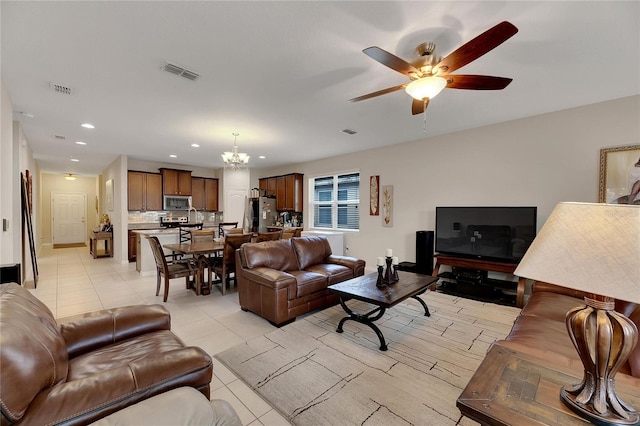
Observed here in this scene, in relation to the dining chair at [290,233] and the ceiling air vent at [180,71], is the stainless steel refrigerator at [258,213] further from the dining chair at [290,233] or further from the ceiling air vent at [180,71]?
the ceiling air vent at [180,71]

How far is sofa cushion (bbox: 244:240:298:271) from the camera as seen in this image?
347 centimetres

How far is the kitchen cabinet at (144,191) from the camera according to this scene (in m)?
6.74

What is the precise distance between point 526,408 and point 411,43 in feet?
7.96

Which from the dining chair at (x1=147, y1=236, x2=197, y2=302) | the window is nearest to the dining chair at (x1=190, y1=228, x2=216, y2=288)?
the dining chair at (x1=147, y1=236, x2=197, y2=302)

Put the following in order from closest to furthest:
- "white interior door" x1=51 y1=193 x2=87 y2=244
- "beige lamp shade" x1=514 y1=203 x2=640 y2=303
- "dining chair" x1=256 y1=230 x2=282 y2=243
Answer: "beige lamp shade" x1=514 y1=203 x2=640 y2=303 < "dining chair" x1=256 y1=230 x2=282 y2=243 < "white interior door" x1=51 y1=193 x2=87 y2=244

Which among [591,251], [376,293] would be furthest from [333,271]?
[591,251]

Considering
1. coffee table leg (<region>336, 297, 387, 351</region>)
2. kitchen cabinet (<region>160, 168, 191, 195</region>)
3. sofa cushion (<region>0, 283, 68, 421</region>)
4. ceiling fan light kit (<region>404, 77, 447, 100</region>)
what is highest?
ceiling fan light kit (<region>404, 77, 447, 100</region>)

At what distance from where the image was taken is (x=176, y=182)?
24.7 ft

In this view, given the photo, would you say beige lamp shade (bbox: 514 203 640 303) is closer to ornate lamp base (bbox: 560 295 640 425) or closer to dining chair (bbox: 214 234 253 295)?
ornate lamp base (bbox: 560 295 640 425)

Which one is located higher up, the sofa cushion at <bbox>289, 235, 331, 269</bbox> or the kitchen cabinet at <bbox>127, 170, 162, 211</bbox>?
the kitchen cabinet at <bbox>127, 170, 162, 211</bbox>

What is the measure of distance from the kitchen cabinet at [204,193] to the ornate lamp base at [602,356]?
28.1 ft

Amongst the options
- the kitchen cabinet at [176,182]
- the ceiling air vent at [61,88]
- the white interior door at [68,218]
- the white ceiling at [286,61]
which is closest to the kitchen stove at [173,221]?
the kitchen cabinet at [176,182]

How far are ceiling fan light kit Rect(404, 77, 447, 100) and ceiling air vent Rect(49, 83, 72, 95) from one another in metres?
3.59

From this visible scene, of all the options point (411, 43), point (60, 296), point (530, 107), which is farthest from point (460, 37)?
point (60, 296)
